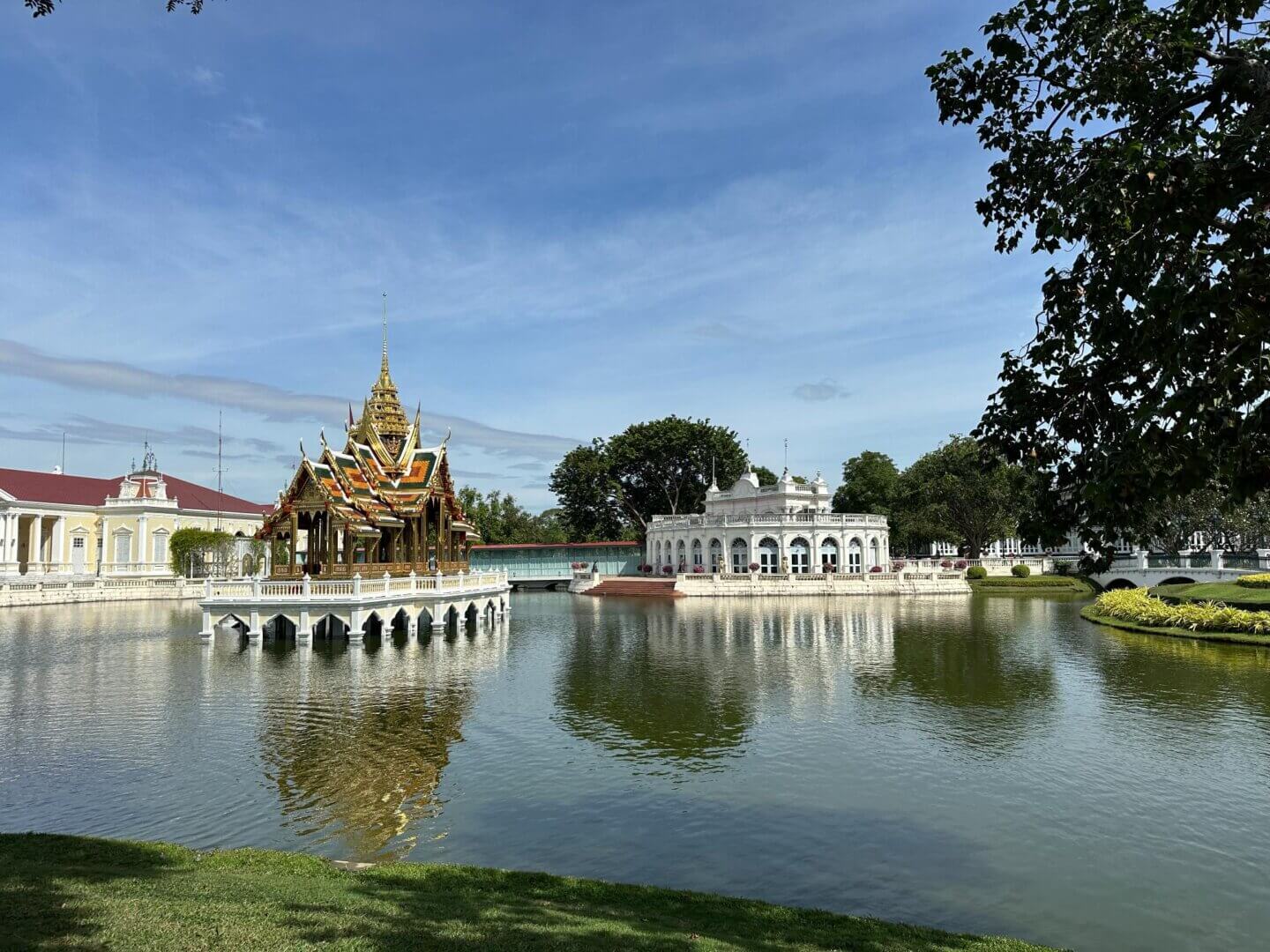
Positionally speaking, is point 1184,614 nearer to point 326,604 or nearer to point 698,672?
point 698,672

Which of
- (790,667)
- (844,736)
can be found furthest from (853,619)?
(844,736)

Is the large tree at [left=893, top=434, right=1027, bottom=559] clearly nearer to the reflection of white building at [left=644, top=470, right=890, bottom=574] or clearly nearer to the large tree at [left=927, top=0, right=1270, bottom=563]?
the reflection of white building at [left=644, top=470, right=890, bottom=574]

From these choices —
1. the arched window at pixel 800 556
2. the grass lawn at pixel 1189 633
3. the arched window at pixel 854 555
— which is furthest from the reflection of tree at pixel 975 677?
the arched window at pixel 854 555

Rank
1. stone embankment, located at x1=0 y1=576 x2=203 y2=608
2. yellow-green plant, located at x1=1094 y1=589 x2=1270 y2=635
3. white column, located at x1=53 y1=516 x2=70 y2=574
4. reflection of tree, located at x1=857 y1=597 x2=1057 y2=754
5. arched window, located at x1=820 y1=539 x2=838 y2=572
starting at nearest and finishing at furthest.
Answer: reflection of tree, located at x1=857 y1=597 x2=1057 y2=754, yellow-green plant, located at x1=1094 y1=589 x2=1270 y2=635, stone embankment, located at x1=0 y1=576 x2=203 y2=608, arched window, located at x1=820 y1=539 x2=838 y2=572, white column, located at x1=53 y1=516 x2=70 y2=574

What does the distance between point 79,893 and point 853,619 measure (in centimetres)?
3616

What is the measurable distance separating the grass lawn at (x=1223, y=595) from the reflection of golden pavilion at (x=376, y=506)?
34.0 meters

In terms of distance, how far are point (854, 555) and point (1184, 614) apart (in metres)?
32.0

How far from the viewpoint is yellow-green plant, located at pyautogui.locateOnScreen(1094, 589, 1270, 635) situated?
29.4 metres

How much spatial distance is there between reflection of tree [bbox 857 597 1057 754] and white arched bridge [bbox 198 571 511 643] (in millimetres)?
17695

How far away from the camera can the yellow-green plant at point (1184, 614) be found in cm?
2942

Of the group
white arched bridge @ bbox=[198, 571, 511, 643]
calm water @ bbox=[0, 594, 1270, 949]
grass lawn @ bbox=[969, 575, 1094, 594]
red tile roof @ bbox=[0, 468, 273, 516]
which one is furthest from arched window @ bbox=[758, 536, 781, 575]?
red tile roof @ bbox=[0, 468, 273, 516]

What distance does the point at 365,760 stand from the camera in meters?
14.4

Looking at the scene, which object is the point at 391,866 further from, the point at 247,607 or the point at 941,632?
the point at 941,632

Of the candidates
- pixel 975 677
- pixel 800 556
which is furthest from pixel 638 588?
pixel 975 677
